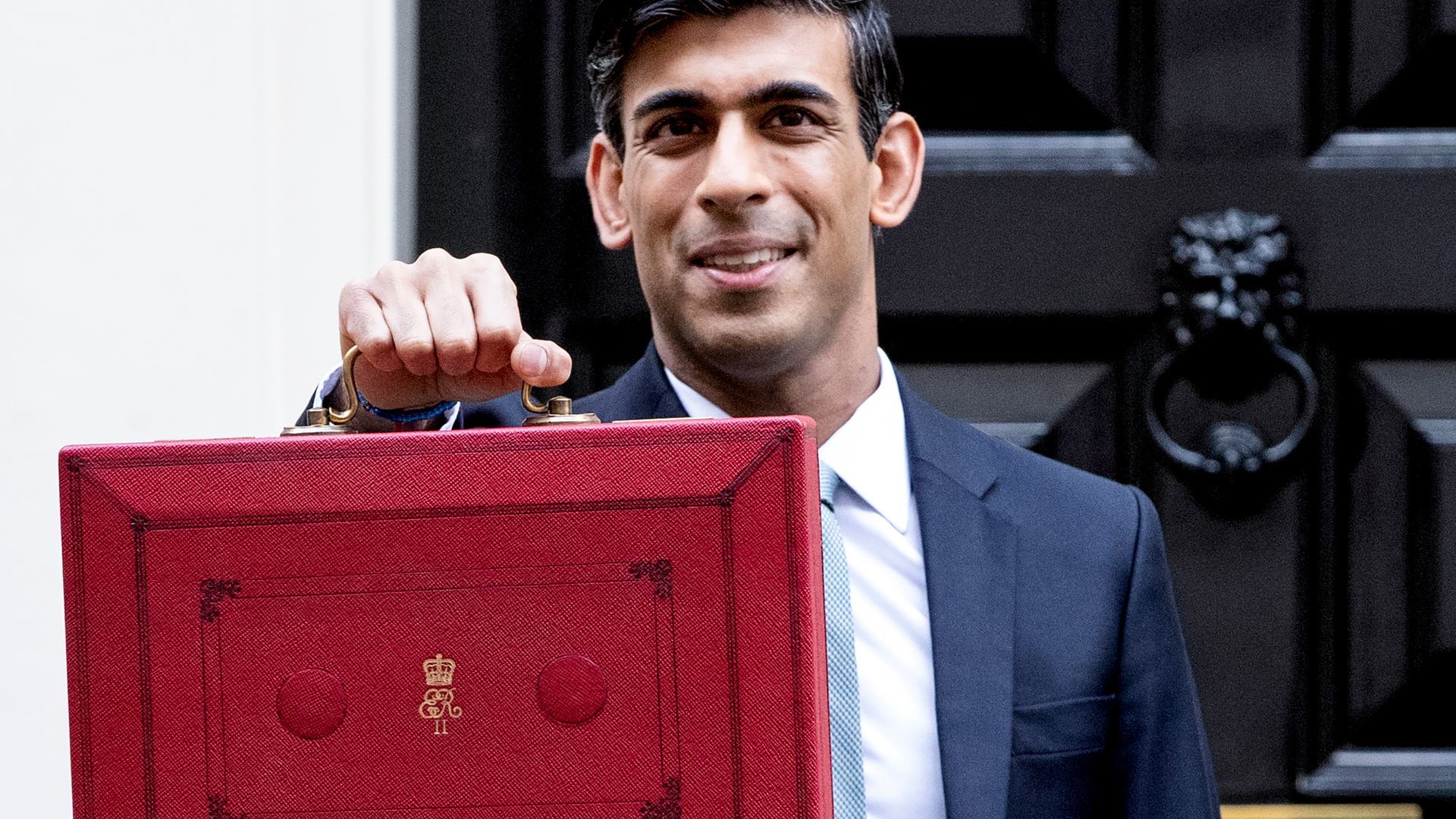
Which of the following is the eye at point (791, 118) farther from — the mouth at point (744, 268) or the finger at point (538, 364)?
the finger at point (538, 364)

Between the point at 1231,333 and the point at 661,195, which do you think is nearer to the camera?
the point at 661,195

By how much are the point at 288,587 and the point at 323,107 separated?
0.67 metres

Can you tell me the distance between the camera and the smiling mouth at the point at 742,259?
0.97 m

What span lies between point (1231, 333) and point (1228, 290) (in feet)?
0.12

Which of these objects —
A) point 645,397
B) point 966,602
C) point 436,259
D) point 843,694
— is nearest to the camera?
point 436,259

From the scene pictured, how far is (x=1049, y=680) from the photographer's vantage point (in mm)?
988

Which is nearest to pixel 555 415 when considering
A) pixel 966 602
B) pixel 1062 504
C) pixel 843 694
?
pixel 843 694

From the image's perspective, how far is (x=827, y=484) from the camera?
987 mm

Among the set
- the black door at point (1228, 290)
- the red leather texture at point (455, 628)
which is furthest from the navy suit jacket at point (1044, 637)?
the red leather texture at point (455, 628)

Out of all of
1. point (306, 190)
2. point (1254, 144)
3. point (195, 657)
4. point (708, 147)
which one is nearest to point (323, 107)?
point (306, 190)

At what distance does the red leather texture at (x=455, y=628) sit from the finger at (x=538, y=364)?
0.07 meters

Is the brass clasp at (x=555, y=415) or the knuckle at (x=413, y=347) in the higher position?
the knuckle at (x=413, y=347)

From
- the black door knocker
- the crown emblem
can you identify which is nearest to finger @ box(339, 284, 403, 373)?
the crown emblem

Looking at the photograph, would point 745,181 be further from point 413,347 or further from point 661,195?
point 413,347
